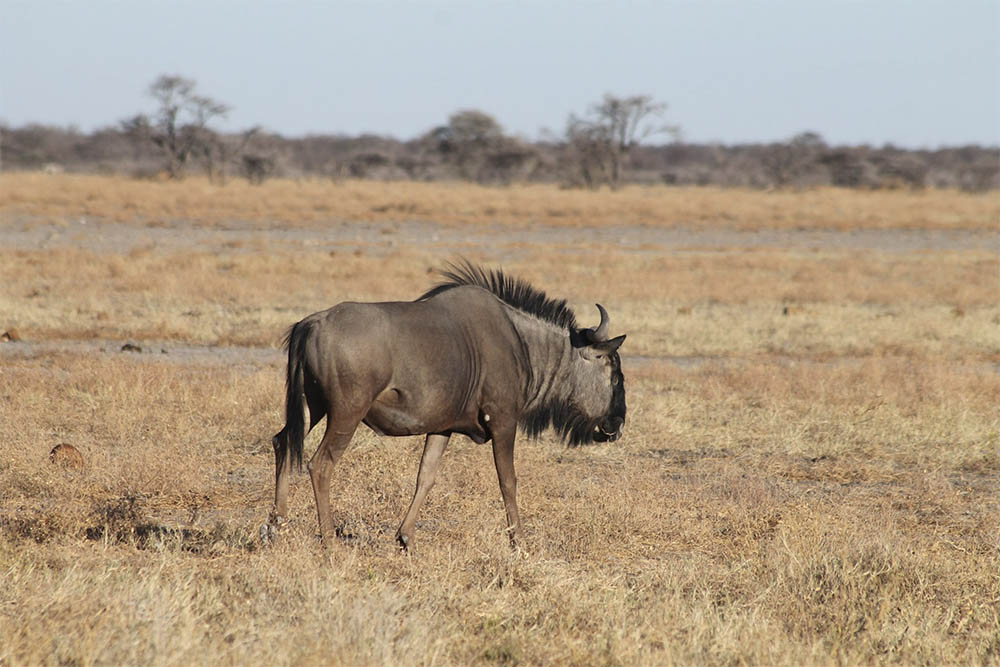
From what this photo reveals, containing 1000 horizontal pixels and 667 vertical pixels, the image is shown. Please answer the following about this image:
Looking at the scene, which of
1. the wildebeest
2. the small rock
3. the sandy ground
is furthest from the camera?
the sandy ground

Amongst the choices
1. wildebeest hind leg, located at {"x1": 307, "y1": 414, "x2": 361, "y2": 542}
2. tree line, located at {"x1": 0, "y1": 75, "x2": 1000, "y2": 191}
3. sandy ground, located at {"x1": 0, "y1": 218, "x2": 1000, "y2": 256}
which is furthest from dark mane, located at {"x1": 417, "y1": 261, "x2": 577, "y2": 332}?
tree line, located at {"x1": 0, "y1": 75, "x2": 1000, "y2": 191}

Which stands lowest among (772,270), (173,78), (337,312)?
(772,270)

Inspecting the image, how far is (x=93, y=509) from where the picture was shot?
228 inches

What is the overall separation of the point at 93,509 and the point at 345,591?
2.00 metres

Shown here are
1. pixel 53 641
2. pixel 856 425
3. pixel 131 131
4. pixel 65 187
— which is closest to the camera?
pixel 53 641

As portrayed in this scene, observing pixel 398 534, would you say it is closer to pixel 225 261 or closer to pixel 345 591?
pixel 345 591

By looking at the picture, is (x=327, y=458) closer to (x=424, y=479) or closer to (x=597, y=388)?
Result: (x=424, y=479)

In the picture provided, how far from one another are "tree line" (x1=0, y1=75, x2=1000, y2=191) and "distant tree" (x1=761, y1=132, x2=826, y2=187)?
0.07 meters

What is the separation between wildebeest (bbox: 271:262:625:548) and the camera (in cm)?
513

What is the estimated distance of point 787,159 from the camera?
59.4 metres

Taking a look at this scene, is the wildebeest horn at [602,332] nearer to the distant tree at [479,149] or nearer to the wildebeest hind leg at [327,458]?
the wildebeest hind leg at [327,458]

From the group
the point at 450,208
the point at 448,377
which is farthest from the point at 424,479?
the point at 450,208

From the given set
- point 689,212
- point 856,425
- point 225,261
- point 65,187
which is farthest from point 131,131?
point 856,425

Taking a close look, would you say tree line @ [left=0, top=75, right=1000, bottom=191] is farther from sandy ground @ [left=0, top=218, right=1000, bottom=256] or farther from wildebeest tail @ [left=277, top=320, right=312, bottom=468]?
wildebeest tail @ [left=277, top=320, right=312, bottom=468]
